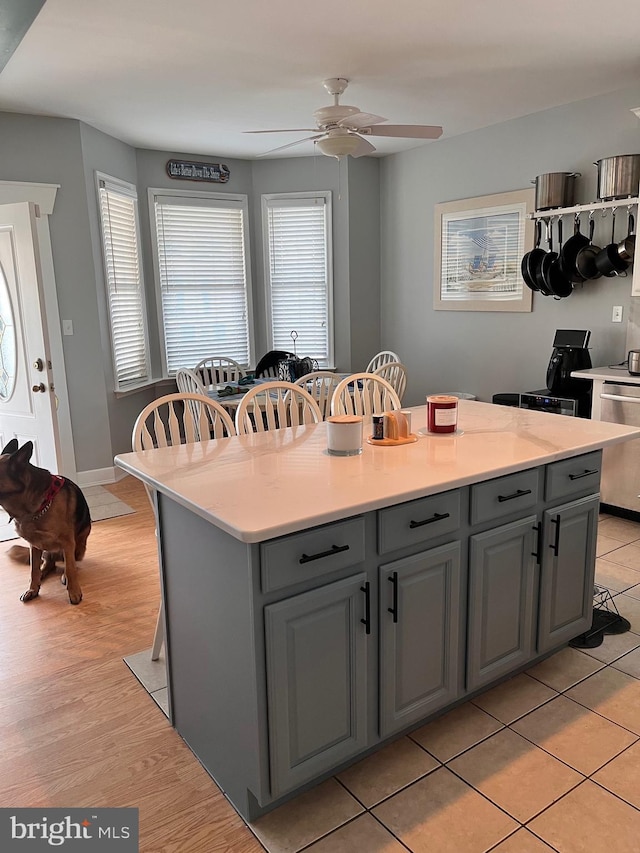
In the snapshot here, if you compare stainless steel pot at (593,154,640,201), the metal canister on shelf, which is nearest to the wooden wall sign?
stainless steel pot at (593,154,640,201)

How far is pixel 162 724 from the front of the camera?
221cm

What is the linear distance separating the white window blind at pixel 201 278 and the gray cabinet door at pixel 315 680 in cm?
458

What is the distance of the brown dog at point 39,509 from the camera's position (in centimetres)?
299

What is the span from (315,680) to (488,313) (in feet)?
13.6

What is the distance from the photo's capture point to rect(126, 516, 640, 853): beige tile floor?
5.60 ft

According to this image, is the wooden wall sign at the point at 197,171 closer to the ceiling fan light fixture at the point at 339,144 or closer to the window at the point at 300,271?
the window at the point at 300,271

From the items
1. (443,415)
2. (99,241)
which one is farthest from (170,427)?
(99,241)

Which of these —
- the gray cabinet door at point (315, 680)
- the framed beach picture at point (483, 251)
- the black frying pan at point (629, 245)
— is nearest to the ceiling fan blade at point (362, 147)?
the framed beach picture at point (483, 251)

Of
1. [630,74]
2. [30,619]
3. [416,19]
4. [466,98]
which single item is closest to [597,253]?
[630,74]

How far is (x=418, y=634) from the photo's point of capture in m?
1.94

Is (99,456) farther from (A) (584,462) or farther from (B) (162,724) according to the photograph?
(A) (584,462)

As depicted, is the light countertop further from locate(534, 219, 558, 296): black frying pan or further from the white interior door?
locate(534, 219, 558, 296): black frying pan

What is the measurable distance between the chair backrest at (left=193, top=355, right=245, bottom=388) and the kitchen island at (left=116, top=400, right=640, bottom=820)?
132 inches

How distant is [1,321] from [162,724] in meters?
2.97
